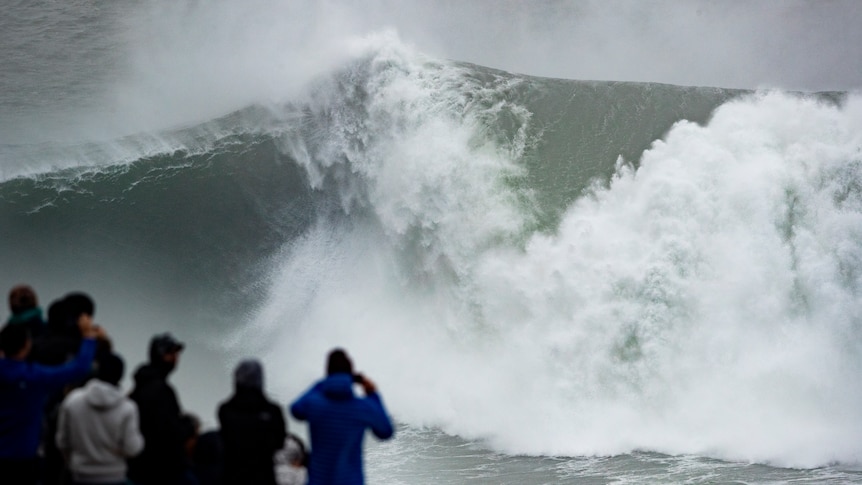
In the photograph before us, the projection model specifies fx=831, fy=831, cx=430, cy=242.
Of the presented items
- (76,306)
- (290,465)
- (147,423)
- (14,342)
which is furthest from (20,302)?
(290,465)

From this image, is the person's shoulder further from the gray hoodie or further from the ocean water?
the ocean water

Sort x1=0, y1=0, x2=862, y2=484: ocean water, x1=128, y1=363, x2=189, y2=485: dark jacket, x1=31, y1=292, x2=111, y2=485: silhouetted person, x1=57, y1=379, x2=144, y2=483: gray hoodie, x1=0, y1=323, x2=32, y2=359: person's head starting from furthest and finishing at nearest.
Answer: x1=0, y1=0, x2=862, y2=484: ocean water, x1=31, y1=292, x2=111, y2=485: silhouetted person, x1=128, y1=363, x2=189, y2=485: dark jacket, x1=0, y1=323, x2=32, y2=359: person's head, x1=57, y1=379, x2=144, y2=483: gray hoodie

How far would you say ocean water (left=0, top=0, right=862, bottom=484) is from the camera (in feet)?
40.9

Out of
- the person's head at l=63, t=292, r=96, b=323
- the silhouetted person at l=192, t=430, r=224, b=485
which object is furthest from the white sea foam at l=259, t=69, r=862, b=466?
the person's head at l=63, t=292, r=96, b=323

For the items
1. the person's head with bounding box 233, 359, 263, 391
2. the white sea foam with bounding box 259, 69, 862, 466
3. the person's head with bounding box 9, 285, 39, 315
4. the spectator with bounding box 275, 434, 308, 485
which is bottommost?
the spectator with bounding box 275, 434, 308, 485

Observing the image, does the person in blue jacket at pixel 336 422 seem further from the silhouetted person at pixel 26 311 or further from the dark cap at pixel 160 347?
the silhouetted person at pixel 26 311

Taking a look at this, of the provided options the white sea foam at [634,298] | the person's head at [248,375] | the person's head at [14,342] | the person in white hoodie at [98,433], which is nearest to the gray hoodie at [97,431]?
the person in white hoodie at [98,433]

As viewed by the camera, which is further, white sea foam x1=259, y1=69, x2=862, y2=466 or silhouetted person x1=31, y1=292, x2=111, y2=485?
white sea foam x1=259, y1=69, x2=862, y2=466

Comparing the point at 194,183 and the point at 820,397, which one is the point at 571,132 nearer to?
the point at 820,397

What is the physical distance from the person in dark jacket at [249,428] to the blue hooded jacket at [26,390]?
697 mm

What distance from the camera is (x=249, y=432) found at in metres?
3.79

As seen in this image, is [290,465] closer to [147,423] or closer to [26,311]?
[147,423]

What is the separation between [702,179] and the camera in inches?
548

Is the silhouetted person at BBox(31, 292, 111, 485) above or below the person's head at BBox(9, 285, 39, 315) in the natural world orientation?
below
